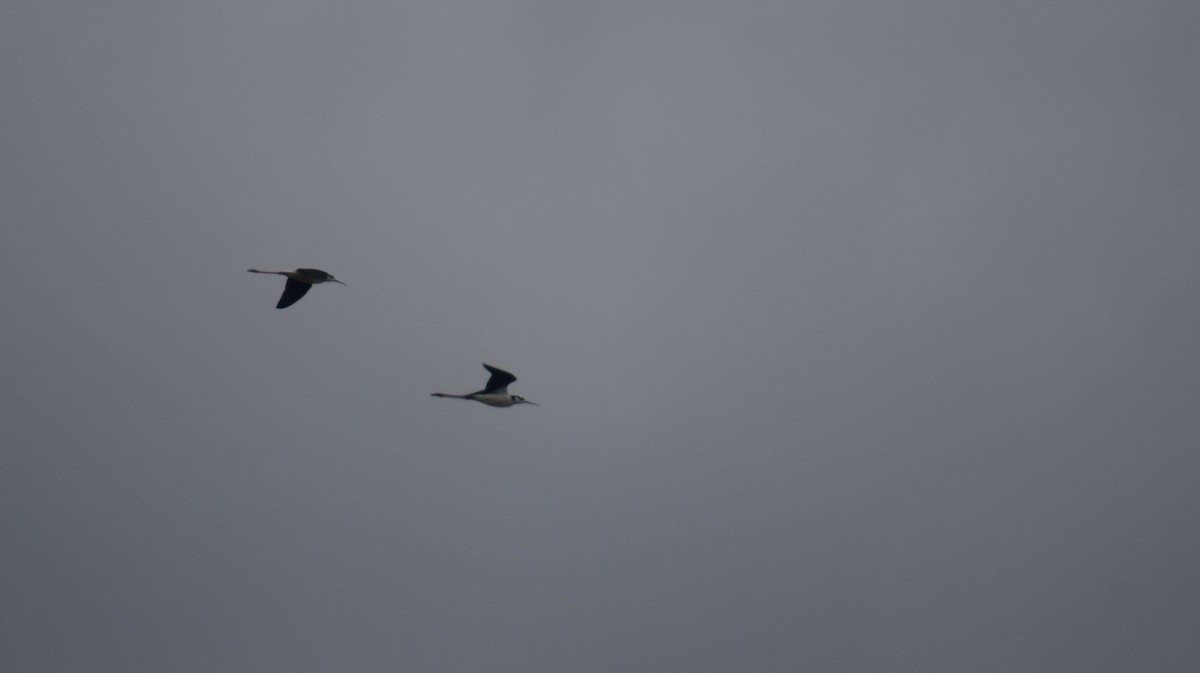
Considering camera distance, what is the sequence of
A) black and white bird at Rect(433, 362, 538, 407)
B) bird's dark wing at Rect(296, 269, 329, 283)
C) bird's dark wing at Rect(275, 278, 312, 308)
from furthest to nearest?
bird's dark wing at Rect(275, 278, 312, 308), bird's dark wing at Rect(296, 269, 329, 283), black and white bird at Rect(433, 362, 538, 407)

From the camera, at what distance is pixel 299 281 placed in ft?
110

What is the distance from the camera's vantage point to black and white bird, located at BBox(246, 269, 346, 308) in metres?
32.3

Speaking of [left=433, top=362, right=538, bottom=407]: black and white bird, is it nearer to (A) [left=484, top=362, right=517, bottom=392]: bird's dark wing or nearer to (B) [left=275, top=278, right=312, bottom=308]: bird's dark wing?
(A) [left=484, top=362, right=517, bottom=392]: bird's dark wing

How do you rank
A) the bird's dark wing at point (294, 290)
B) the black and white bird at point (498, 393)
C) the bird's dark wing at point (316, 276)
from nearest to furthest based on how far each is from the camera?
the black and white bird at point (498, 393) < the bird's dark wing at point (316, 276) < the bird's dark wing at point (294, 290)

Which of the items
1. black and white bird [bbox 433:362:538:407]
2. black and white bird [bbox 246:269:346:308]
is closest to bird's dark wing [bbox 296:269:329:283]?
black and white bird [bbox 246:269:346:308]

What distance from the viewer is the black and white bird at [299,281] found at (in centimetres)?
3228

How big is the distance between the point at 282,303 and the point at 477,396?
818 cm

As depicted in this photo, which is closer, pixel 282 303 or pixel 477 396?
pixel 477 396

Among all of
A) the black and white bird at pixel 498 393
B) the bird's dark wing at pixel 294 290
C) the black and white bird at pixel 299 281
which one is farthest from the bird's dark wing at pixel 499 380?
the bird's dark wing at pixel 294 290

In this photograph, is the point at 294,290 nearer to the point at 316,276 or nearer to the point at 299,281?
the point at 299,281

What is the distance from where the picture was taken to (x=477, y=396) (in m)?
30.4

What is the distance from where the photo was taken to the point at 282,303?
33.4 metres

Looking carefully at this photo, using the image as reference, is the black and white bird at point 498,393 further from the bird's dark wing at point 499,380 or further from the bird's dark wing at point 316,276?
the bird's dark wing at point 316,276

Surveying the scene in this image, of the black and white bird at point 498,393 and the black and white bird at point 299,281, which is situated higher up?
the black and white bird at point 299,281
